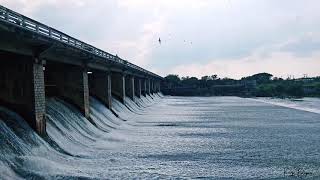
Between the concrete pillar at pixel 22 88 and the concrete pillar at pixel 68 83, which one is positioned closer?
the concrete pillar at pixel 22 88

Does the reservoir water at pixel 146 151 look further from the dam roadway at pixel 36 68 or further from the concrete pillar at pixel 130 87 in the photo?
the concrete pillar at pixel 130 87

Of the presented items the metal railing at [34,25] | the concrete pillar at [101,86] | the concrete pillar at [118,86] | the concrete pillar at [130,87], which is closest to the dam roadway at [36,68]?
the metal railing at [34,25]

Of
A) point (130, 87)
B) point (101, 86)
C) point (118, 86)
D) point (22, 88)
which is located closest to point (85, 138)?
point (22, 88)

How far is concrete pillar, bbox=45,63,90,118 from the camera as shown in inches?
1813

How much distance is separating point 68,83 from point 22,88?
14979 millimetres

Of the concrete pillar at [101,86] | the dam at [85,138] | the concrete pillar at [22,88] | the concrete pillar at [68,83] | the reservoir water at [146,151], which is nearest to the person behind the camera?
the reservoir water at [146,151]

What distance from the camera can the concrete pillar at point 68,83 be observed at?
46.1 metres

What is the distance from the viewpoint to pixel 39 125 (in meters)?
31.5

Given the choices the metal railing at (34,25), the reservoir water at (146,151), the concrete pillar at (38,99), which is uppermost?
the metal railing at (34,25)

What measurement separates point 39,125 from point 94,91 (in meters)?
29.2

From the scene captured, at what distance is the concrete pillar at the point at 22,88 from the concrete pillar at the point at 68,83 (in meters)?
13.0

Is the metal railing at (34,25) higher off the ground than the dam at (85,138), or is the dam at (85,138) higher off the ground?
the metal railing at (34,25)

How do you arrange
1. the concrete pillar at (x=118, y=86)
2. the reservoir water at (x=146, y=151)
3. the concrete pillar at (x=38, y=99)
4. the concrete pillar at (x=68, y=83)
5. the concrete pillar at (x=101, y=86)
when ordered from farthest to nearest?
the concrete pillar at (x=118, y=86), the concrete pillar at (x=101, y=86), the concrete pillar at (x=68, y=83), the concrete pillar at (x=38, y=99), the reservoir water at (x=146, y=151)

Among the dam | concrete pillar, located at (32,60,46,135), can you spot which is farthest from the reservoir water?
concrete pillar, located at (32,60,46,135)
